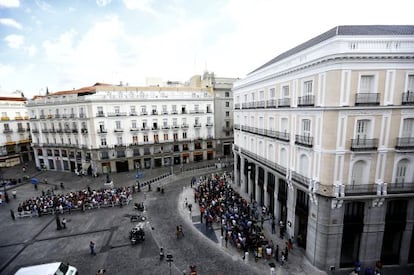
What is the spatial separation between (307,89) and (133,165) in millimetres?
38248

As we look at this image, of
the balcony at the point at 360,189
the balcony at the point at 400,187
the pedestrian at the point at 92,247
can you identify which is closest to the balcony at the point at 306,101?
the balcony at the point at 360,189

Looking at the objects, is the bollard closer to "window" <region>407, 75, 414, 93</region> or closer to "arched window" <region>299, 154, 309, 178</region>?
"arched window" <region>299, 154, 309, 178</region>

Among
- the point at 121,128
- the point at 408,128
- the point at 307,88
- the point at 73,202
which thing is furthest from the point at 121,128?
the point at 408,128

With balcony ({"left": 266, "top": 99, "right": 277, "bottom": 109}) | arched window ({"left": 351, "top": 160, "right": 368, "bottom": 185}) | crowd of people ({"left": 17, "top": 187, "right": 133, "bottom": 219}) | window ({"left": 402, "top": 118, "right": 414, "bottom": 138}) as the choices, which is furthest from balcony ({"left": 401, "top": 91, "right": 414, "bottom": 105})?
crowd of people ({"left": 17, "top": 187, "right": 133, "bottom": 219})

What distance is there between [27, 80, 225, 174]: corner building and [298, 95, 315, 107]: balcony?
32467mm

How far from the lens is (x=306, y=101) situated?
16.6 m

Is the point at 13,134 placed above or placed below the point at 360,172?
below

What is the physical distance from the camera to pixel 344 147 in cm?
1495

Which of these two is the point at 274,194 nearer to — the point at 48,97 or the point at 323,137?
the point at 323,137

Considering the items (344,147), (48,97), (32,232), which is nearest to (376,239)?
(344,147)

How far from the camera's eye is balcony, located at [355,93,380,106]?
14336mm

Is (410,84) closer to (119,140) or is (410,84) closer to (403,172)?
(403,172)

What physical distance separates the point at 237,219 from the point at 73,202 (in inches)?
857

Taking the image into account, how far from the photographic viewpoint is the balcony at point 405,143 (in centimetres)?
1470
